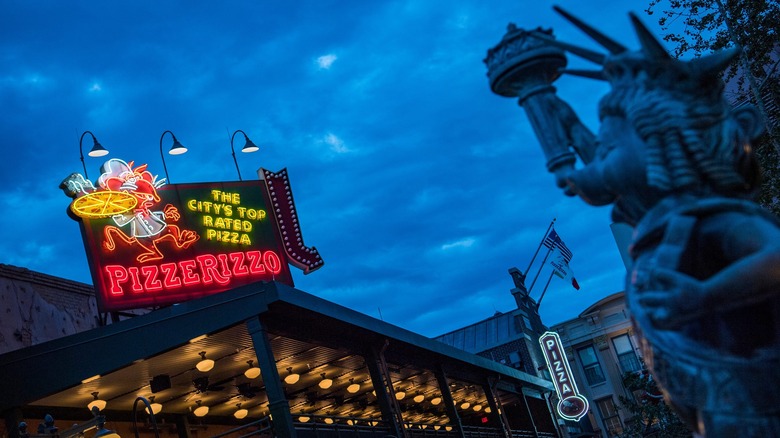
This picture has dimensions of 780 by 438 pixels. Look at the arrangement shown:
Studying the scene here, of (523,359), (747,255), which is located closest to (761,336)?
(747,255)

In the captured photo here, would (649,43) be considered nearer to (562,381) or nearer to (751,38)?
(751,38)

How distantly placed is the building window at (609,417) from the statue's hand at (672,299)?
156 feet

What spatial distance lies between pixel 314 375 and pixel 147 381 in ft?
19.8

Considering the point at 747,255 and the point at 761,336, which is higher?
the point at 747,255

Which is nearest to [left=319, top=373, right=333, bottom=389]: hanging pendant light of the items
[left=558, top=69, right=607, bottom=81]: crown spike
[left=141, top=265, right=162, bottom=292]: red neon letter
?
[left=141, top=265, right=162, bottom=292]: red neon letter

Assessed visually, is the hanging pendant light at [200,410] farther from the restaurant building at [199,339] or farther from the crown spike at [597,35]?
the crown spike at [597,35]

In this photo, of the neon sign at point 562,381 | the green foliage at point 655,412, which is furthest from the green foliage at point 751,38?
the neon sign at point 562,381

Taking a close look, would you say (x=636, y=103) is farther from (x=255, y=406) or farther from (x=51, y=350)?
(x=255, y=406)

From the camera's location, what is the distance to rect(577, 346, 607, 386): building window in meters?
50.2

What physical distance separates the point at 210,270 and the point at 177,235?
1363 mm

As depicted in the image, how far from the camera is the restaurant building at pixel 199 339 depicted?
1523 centimetres

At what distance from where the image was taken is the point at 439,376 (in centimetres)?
2495

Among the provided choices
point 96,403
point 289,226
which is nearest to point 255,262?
point 289,226

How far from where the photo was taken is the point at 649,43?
3.29 m
